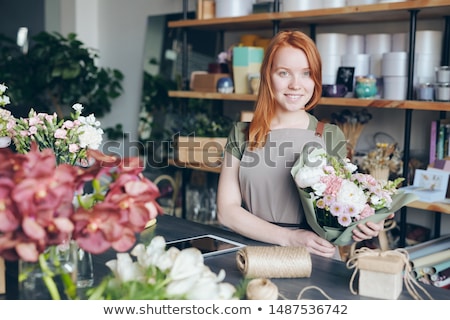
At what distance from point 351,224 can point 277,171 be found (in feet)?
1.56

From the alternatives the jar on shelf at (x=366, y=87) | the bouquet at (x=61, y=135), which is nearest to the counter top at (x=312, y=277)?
the bouquet at (x=61, y=135)

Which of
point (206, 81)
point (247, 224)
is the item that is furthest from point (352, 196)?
point (206, 81)

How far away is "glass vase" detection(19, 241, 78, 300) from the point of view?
1.10 metres

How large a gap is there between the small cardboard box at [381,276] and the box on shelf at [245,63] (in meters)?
2.31

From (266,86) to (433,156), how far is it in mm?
1283

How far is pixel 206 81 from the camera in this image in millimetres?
3795

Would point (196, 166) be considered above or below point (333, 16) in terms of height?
below

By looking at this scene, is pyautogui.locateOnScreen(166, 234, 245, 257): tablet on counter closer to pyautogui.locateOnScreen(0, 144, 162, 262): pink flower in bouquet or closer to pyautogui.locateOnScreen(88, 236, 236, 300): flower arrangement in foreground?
pyautogui.locateOnScreen(88, 236, 236, 300): flower arrangement in foreground

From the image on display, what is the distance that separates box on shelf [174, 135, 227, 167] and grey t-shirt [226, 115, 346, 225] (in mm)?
1546

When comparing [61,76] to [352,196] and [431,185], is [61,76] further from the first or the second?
[352,196]

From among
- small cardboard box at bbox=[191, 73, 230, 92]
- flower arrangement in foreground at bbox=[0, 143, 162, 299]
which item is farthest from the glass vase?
small cardboard box at bbox=[191, 73, 230, 92]

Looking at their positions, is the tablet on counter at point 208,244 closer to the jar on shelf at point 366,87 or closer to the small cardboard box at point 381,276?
the small cardboard box at point 381,276

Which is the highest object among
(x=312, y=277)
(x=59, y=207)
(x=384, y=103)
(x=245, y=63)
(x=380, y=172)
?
(x=245, y=63)

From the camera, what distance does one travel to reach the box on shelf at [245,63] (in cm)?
356
